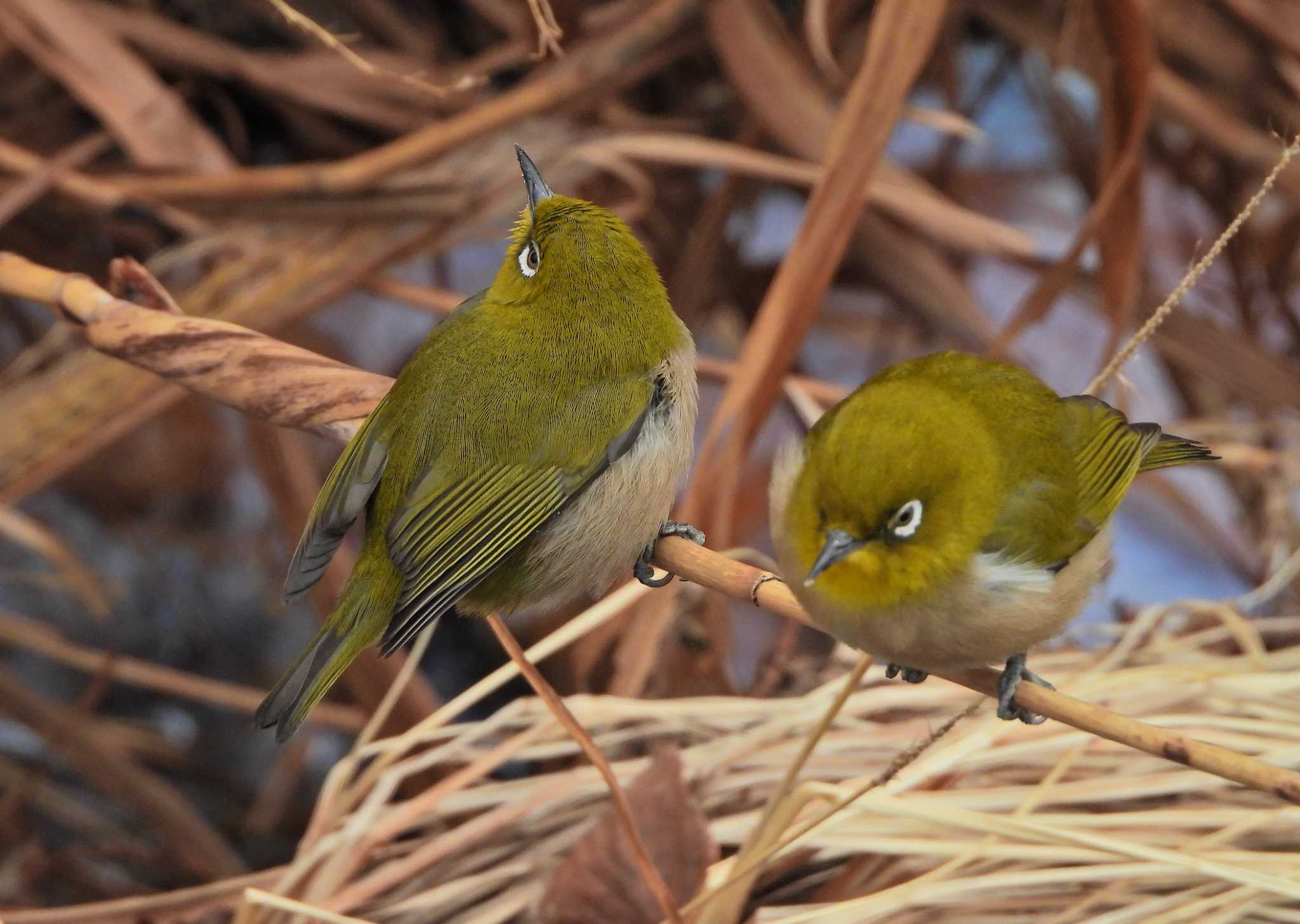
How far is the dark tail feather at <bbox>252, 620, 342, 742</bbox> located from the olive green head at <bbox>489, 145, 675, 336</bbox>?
0.46 m

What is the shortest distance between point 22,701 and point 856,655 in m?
1.59

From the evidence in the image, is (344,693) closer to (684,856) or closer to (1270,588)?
(684,856)

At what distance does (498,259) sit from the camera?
3.56 metres

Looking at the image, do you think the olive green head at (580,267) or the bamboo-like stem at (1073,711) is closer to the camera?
the bamboo-like stem at (1073,711)

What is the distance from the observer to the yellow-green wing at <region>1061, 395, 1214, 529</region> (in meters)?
1.34

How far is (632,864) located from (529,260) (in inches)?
A: 28.4

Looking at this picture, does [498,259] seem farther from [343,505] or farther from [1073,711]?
[1073,711]

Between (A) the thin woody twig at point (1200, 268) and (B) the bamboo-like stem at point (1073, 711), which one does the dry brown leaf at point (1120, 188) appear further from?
(B) the bamboo-like stem at point (1073, 711)

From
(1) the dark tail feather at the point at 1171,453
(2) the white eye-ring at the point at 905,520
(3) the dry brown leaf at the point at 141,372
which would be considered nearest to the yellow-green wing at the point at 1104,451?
(1) the dark tail feather at the point at 1171,453

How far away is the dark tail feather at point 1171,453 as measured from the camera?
1.45 m

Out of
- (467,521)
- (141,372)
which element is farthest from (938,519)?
(141,372)

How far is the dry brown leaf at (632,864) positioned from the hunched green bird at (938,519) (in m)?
0.44

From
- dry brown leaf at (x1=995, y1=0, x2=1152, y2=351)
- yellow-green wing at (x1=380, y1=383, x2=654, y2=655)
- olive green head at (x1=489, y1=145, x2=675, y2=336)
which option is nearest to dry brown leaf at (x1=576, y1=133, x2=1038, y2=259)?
dry brown leaf at (x1=995, y1=0, x2=1152, y2=351)

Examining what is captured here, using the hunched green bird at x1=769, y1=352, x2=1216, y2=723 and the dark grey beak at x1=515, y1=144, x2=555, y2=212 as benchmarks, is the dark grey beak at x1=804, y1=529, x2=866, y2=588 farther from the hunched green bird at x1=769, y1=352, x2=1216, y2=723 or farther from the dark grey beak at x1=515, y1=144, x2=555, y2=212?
the dark grey beak at x1=515, y1=144, x2=555, y2=212
